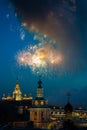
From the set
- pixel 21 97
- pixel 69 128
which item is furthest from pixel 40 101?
pixel 21 97

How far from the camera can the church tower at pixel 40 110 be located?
2968 inches

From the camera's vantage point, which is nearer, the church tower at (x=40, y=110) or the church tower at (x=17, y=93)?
the church tower at (x=40, y=110)

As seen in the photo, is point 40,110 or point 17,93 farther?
point 17,93

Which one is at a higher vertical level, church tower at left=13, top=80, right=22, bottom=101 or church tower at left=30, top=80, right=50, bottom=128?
church tower at left=13, top=80, right=22, bottom=101

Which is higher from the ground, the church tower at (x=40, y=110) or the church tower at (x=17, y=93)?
the church tower at (x=17, y=93)

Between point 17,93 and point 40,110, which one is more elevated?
point 17,93

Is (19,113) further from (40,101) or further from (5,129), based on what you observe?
(5,129)

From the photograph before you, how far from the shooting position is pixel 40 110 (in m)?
76.1

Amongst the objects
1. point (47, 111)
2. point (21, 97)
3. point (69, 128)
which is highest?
point (21, 97)

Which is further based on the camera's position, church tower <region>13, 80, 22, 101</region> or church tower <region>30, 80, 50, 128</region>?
church tower <region>13, 80, 22, 101</region>

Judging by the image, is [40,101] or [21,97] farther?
[21,97]

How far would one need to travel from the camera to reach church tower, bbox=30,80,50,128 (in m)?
75.4

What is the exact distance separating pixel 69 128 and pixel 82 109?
256 ft

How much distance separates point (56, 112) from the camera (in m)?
107
